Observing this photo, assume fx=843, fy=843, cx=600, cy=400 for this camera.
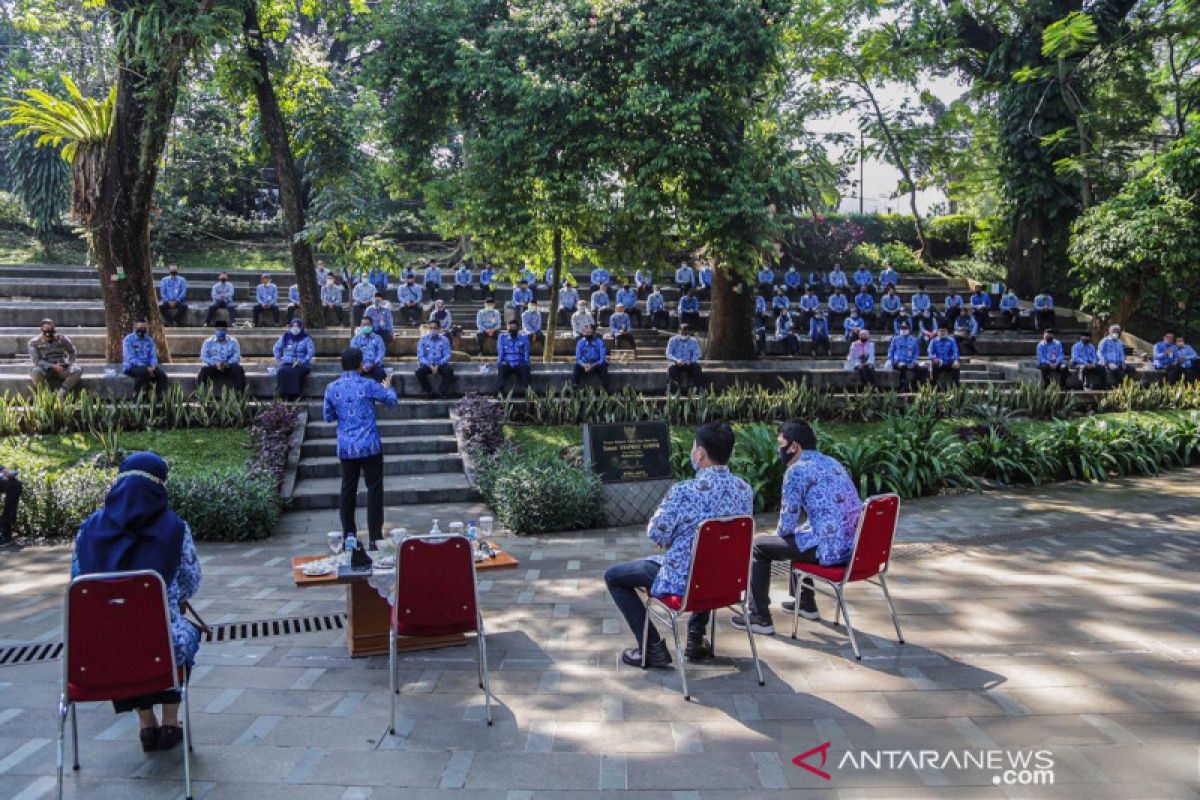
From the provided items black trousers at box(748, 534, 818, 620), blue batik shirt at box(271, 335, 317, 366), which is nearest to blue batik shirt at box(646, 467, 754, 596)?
black trousers at box(748, 534, 818, 620)

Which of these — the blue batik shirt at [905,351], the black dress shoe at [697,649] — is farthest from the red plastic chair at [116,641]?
the blue batik shirt at [905,351]

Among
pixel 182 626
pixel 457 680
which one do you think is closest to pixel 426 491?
pixel 457 680

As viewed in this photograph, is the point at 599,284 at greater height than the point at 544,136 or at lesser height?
lesser

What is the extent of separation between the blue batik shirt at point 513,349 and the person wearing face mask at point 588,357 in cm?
94

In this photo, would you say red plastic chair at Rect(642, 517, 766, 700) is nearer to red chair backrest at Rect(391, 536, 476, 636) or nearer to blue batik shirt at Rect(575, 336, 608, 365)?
red chair backrest at Rect(391, 536, 476, 636)

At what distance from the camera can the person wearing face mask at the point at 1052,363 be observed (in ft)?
55.7

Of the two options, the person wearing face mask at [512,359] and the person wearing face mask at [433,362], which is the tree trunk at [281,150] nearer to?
the person wearing face mask at [433,362]

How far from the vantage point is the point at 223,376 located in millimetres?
12984

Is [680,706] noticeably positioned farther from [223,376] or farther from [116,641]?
[223,376]

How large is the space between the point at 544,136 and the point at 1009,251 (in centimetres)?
2046

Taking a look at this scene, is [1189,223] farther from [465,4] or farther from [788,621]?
[788,621]

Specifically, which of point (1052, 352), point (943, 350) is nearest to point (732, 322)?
point (943, 350)

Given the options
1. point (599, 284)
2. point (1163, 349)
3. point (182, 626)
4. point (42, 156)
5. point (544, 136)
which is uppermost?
point (42, 156)

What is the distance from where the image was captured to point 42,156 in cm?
2595
